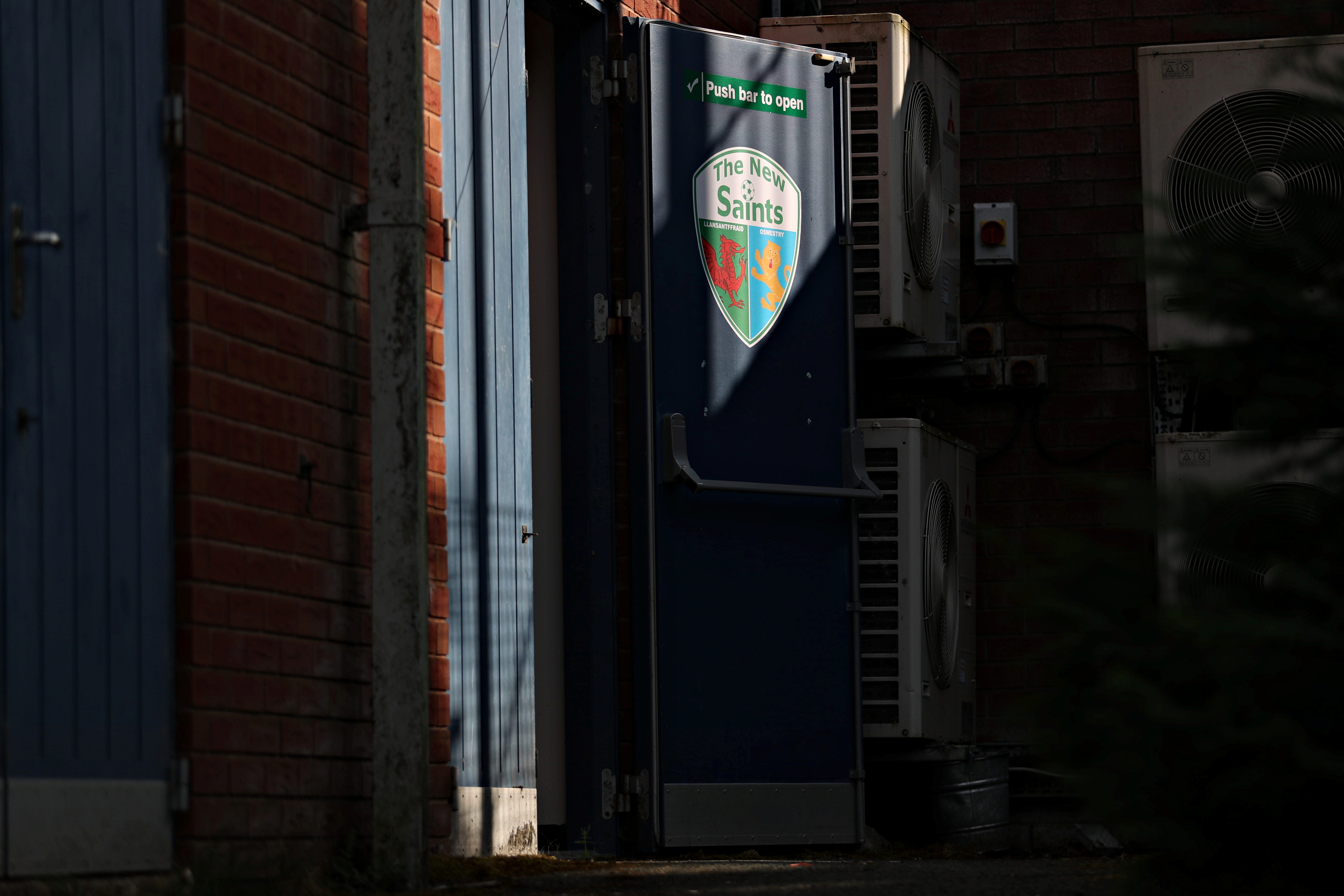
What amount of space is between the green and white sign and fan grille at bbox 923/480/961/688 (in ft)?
5.43

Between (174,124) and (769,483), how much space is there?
2.94 metres

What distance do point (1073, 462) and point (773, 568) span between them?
2153 millimetres

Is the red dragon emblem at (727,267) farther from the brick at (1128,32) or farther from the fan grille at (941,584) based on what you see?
the brick at (1128,32)

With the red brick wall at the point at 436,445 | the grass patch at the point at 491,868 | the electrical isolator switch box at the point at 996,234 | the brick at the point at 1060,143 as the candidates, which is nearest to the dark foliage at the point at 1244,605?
the grass patch at the point at 491,868

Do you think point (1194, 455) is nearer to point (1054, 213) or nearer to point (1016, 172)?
point (1054, 213)

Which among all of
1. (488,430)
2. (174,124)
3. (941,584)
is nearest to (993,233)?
(941,584)

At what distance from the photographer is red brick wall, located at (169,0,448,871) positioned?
13.0ft

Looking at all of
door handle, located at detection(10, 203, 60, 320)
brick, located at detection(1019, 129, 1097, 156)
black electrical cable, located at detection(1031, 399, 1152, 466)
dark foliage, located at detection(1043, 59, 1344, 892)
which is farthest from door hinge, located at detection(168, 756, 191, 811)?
brick, located at detection(1019, 129, 1097, 156)

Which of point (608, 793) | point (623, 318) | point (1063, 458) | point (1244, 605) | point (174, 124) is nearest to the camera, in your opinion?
point (1244, 605)

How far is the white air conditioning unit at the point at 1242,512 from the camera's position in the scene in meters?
2.55

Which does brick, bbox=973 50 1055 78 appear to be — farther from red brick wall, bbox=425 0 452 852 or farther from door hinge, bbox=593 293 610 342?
red brick wall, bbox=425 0 452 852

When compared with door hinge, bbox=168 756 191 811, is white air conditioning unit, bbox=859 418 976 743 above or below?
above

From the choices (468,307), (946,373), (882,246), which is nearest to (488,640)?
(468,307)

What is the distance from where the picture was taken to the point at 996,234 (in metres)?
8.00
